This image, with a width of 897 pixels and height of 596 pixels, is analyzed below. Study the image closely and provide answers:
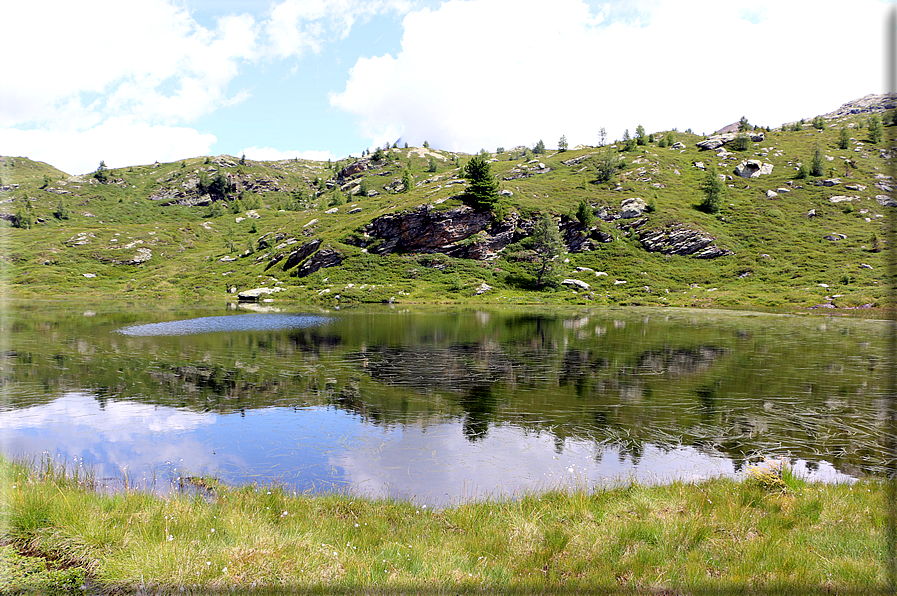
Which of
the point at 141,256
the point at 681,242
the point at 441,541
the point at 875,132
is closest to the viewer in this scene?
the point at 441,541

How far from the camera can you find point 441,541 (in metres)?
8.39

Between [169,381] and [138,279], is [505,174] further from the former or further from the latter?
[169,381]

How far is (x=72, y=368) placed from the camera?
27.1 metres

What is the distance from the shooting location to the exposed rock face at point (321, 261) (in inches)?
4139

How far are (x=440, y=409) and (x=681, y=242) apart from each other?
105543 millimetres

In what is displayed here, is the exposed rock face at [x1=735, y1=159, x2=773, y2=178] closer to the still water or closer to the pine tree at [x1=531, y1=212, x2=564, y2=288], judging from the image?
the pine tree at [x1=531, y1=212, x2=564, y2=288]

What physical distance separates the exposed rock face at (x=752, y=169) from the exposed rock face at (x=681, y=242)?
2180 inches

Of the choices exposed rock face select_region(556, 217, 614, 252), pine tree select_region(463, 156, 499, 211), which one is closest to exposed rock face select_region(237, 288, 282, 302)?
pine tree select_region(463, 156, 499, 211)

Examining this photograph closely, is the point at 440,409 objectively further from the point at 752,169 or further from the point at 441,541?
the point at 752,169

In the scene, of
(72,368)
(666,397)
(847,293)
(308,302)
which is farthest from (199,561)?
(847,293)

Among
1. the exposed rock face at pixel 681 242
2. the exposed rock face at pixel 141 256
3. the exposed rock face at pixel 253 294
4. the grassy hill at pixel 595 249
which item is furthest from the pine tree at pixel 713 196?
the exposed rock face at pixel 141 256

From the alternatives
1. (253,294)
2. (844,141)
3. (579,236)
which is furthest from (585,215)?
(844,141)

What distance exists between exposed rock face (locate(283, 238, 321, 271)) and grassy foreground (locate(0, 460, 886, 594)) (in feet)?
340

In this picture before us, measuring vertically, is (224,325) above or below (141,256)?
below
